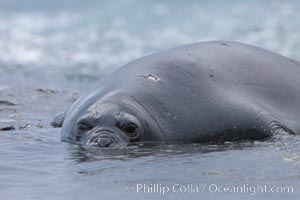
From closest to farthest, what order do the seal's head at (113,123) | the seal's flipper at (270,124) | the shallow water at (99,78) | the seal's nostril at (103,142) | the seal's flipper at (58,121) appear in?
the shallow water at (99,78), the seal's nostril at (103,142), the seal's head at (113,123), the seal's flipper at (270,124), the seal's flipper at (58,121)

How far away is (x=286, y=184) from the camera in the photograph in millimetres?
5027

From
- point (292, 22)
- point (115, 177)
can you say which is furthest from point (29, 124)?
point (292, 22)

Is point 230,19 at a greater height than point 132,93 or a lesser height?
greater

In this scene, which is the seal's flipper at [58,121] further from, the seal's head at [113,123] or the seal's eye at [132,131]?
the seal's eye at [132,131]

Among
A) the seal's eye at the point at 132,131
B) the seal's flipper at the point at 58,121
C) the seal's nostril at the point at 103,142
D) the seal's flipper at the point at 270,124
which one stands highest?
the seal's flipper at the point at 58,121

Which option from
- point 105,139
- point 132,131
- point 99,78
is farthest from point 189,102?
point 99,78

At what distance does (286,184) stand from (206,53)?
98.6 inches

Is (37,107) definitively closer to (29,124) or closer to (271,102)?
(29,124)

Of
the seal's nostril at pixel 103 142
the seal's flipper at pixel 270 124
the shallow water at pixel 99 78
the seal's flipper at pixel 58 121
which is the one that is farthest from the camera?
the seal's flipper at pixel 58 121

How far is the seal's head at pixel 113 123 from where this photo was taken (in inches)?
252

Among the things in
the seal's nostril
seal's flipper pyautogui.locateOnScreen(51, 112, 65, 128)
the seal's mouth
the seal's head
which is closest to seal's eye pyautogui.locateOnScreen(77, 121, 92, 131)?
the seal's head

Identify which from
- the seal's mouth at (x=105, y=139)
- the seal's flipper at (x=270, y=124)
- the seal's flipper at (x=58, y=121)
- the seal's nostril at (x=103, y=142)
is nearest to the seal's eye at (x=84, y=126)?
the seal's mouth at (x=105, y=139)

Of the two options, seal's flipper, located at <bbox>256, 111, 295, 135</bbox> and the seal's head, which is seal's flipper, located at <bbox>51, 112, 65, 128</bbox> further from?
seal's flipper, located at <bbox>256, 111, 295, 135</bbox>

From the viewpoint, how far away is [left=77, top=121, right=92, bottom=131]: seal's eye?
648 centimetres
